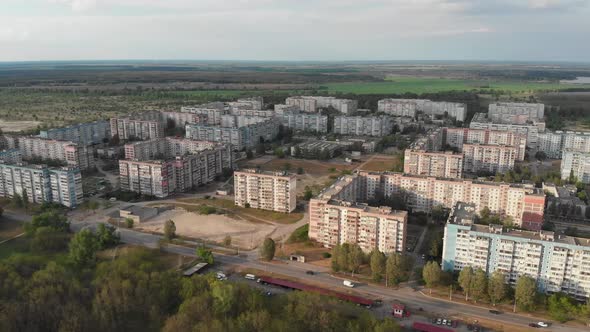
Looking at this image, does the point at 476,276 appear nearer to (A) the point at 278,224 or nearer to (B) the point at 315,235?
(B) the point at 315,235

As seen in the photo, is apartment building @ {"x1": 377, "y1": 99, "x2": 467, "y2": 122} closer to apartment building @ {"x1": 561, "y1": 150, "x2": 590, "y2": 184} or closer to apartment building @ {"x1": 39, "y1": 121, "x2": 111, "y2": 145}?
apartment building @ {"x1": 561, "y1": 150, "x2": 590, "y2": 184}

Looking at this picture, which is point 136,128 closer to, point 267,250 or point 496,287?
point 267,250

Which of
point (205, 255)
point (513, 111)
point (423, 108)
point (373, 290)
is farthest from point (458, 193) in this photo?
point (423, 108)

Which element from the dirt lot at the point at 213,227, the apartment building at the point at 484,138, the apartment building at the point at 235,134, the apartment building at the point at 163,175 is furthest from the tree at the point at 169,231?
the apartment building at the point at 484,138

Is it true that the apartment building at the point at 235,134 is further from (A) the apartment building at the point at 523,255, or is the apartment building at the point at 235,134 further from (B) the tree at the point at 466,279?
(B) the tree at the point at 466,279

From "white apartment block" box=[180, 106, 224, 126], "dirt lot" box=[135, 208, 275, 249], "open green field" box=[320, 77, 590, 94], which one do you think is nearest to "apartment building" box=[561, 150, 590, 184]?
"dirt lot" box=[135, 208, 275, 249]

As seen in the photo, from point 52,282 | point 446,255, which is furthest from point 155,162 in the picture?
point 446,255

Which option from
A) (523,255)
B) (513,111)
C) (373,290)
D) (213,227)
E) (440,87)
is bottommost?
(373,290)
